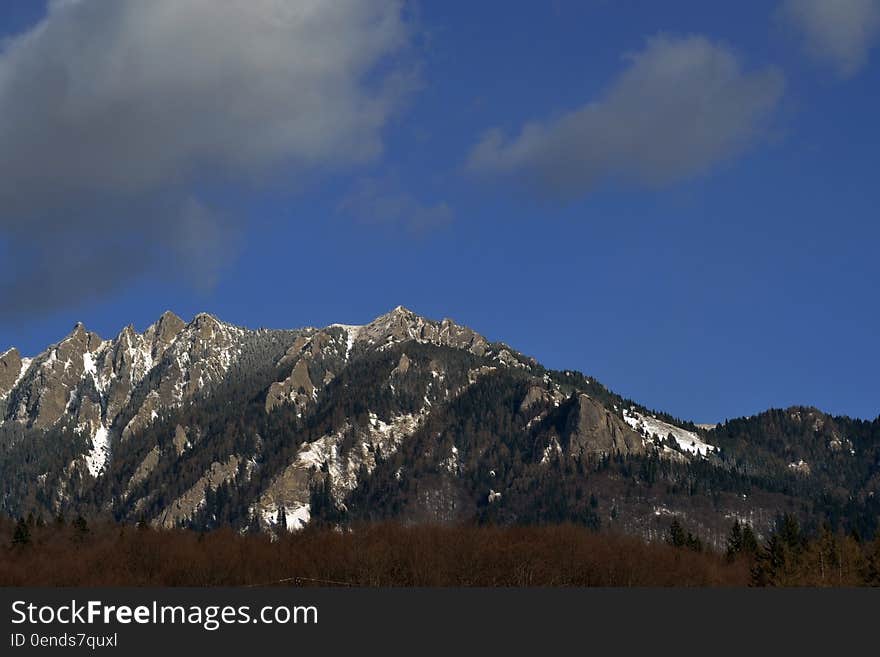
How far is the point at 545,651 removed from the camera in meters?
81.4

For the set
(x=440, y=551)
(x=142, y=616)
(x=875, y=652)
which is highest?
(x=440, y=551)

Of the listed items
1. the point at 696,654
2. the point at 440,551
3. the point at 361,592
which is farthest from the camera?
the point at 440,551

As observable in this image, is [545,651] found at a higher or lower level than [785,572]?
lower

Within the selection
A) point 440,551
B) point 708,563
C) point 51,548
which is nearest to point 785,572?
point 708,563

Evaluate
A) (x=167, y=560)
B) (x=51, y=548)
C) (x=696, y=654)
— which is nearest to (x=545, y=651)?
(x=696, y=654)

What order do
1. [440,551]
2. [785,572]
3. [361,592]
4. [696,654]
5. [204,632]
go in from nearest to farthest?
[204,632] → [696,654] → [361,592] → [785,572] → [440,551]

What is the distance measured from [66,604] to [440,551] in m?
113

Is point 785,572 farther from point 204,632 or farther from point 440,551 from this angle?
point 204,632

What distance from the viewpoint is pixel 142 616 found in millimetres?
76062

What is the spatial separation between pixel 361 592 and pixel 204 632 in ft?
53.5

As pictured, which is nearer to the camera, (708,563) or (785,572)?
(785,572)

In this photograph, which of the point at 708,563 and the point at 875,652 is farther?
Answer: the point at 708,563

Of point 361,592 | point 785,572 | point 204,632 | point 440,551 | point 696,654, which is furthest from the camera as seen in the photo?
point 440,551

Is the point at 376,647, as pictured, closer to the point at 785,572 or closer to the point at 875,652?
the point at 875,652
